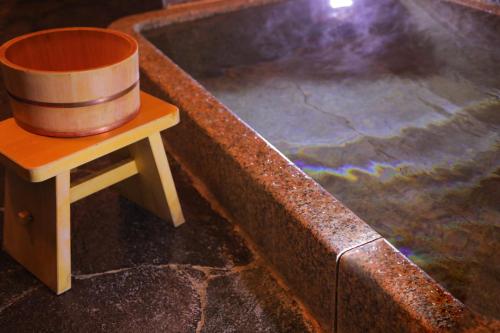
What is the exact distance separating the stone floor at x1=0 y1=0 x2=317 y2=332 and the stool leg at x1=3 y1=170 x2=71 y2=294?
0.18 ft

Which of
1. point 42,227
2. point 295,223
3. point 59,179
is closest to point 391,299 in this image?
point 295,223

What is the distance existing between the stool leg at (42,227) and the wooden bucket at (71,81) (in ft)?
0.61

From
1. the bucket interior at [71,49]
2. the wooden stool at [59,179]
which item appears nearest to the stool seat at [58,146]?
the wooden stool at [59,179]

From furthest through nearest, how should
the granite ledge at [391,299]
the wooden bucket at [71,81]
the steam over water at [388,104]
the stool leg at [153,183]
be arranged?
the steam over water at [388,104]
the stool leg at [153,183]
the wooden bucket at [71,81]
the granite ledge at [391,299]

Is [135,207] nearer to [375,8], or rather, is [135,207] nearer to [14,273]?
[14,273]

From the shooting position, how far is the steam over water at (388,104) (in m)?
2.14

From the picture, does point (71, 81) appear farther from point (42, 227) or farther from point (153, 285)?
point (153, 285)

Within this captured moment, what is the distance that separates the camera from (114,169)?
6.70ft

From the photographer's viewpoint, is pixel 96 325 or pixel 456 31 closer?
pixel 96 325

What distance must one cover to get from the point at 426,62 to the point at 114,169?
2.46 m

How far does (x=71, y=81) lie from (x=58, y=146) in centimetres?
23

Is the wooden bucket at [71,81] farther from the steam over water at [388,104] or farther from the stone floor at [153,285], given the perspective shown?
the steam over water at [388,104]

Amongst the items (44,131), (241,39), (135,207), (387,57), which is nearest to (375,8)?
(387,57)

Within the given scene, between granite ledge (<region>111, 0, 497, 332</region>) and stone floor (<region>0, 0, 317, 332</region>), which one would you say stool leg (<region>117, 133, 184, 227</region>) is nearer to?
stone floor (<region>0, 0, 317, 332</region>)
